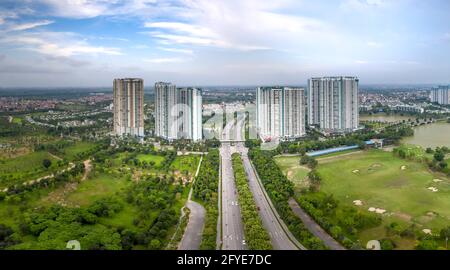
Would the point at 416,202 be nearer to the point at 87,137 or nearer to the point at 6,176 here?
the point at 6,176

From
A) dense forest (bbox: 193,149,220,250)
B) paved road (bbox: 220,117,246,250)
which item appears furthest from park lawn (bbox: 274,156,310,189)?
dense forest (bbox: 193,149,220,250)

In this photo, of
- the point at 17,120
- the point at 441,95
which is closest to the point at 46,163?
the point at 17,120

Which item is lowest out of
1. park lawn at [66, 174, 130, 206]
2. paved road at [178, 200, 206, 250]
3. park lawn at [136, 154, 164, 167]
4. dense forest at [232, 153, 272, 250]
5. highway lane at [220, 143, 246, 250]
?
paved road at [178, 200, 206, 250]

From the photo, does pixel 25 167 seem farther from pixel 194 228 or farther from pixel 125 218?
pixel 194 228

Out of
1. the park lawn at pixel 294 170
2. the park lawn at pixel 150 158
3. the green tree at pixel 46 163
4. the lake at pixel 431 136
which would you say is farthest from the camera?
the lake at pixel 431 136

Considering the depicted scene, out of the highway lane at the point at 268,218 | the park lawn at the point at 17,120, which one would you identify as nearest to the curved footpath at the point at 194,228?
the highway lane at the point at 268,218

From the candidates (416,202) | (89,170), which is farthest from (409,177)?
(89,170)

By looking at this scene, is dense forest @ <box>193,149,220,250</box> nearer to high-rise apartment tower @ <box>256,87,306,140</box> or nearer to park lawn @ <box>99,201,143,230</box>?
park lawn @ <box>99,201,143,230</box>

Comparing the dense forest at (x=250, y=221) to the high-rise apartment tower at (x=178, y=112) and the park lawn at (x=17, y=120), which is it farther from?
the park lawn at (x=17, y=120)
